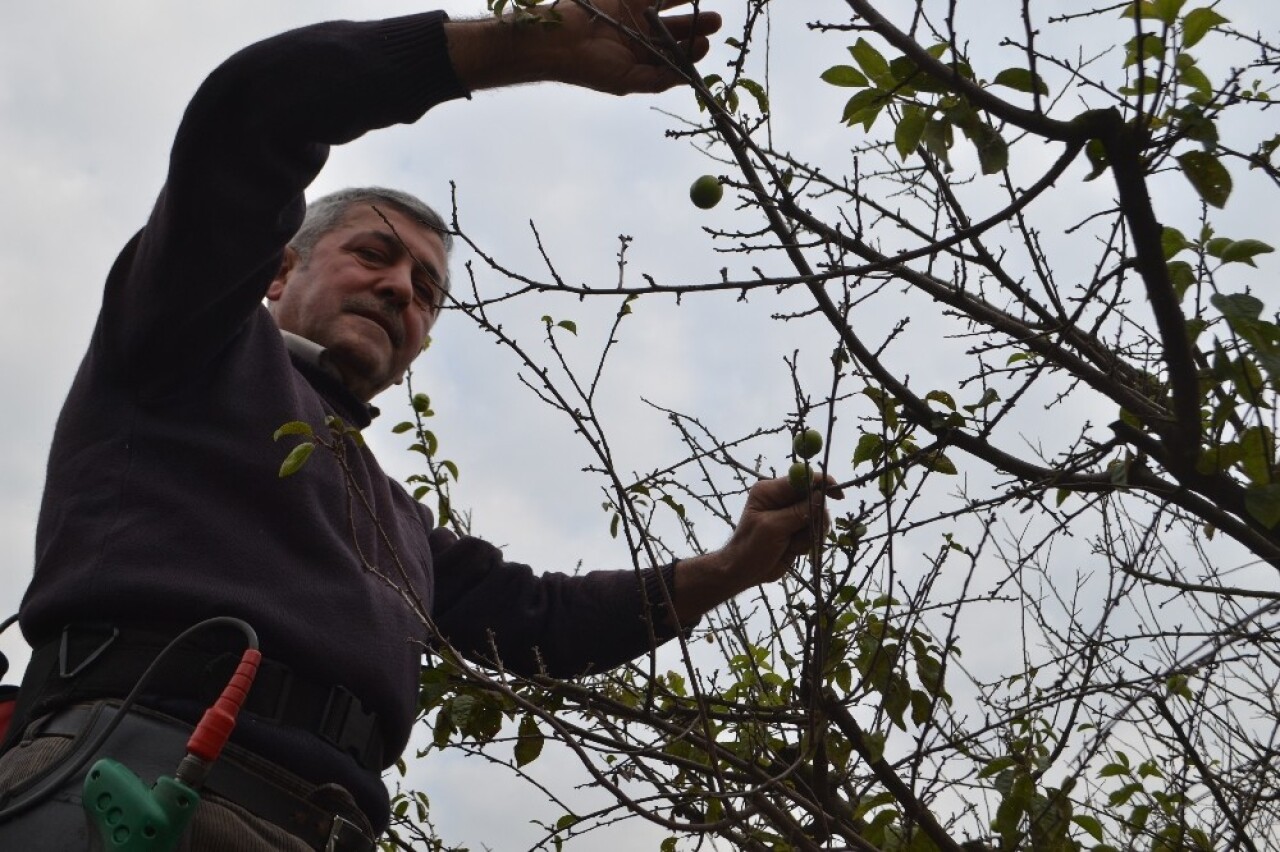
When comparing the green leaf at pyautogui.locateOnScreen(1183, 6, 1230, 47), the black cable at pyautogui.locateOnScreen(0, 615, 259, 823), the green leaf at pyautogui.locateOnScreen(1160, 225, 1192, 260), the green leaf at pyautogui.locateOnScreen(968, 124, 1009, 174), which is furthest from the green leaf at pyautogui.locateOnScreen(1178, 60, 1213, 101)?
the black cable at pyautogui.locateOnScreen(0, 615, 259, 823)

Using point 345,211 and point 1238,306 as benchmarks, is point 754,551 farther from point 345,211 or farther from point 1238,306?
point 345,211

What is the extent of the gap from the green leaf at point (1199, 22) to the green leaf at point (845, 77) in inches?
20.3

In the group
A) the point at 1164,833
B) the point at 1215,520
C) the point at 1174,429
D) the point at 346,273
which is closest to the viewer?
the point at 1174,429

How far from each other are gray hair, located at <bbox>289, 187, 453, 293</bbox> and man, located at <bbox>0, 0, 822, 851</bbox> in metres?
0.78

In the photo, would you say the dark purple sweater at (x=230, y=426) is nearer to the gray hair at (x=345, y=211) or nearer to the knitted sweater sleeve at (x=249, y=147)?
the knitted sweater sleeve at (x=249, y=147)

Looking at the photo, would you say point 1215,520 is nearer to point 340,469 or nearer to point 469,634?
point 340,469

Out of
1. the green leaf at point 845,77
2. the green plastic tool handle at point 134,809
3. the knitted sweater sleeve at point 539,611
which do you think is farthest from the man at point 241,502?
the knitted sweater sleeve at point 539,611

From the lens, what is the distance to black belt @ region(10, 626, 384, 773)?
2.01 metres

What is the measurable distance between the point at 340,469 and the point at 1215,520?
170cm

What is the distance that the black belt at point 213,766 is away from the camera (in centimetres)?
192

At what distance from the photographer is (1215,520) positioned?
1963mm

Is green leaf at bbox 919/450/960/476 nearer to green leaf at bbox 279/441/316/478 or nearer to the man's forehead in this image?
green leaf at bbox 279/441/316/478

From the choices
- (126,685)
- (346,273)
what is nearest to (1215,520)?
(126,685)

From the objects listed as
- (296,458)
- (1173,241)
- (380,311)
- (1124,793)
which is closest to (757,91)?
(1173,241)
